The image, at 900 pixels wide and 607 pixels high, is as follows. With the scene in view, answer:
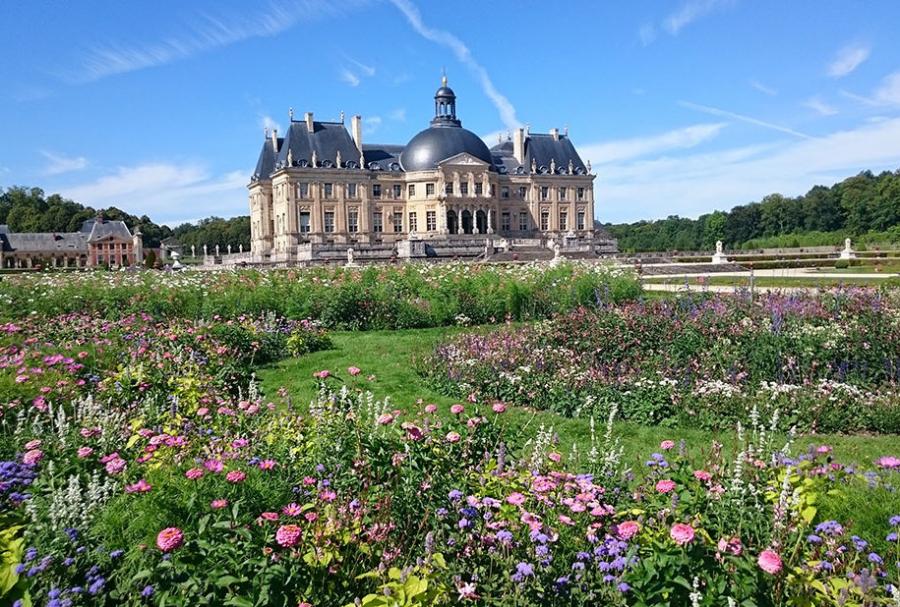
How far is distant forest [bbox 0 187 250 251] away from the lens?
8844cm

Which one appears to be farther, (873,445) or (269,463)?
(873,445)

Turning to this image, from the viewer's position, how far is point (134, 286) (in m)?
13.6

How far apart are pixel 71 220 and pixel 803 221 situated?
87904mm

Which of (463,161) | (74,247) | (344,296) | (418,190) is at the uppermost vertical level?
(463,161)

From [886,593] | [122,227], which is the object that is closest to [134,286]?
[886,593]

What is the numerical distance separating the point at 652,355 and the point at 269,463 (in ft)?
20.4

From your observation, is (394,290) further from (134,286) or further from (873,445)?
(873,445)

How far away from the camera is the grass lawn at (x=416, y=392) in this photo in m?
6.18

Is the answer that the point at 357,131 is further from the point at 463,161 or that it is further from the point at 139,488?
the point at 139,488

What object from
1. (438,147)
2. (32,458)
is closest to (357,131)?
(438,147)

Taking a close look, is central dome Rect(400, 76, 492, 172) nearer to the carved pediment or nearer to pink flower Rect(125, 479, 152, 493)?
the carved pediment

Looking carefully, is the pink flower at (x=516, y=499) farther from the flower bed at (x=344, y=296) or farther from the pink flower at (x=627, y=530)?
the flower bed at (x=344, y=296)

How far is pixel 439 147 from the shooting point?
63.2 metres

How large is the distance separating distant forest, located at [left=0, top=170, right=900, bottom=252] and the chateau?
12.0 metres
